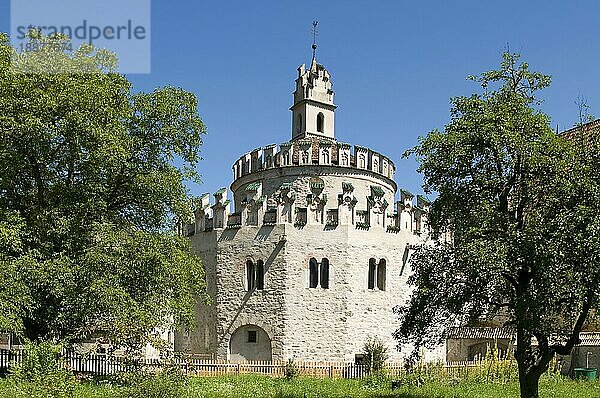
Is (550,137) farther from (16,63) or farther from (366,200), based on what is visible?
(366,200)

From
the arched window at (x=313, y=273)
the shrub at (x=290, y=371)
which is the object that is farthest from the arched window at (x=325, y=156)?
the shrub at (x=290, y=371)

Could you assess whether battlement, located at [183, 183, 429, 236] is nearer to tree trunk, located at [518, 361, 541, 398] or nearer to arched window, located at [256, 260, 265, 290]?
arched window, located at [256, 260, 265, 290]

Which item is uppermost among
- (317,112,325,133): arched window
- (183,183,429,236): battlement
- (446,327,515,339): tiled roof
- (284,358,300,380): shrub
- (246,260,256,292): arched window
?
(317,112,325,133): arched window

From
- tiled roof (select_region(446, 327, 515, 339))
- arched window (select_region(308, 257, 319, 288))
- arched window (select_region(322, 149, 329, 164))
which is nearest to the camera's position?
arched window (select_region(308, 257, 319, 288))

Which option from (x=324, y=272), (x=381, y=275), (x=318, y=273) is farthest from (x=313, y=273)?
(x=381, y=275)

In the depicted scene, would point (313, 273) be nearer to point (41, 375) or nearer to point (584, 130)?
point (584, 130)

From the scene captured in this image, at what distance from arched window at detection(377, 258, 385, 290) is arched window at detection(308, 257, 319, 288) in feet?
11.3

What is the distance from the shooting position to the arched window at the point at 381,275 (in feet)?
116

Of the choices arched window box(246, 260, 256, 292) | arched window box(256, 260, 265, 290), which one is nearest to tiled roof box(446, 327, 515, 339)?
arched window box(256, 260, 265, 290)

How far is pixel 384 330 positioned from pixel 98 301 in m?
19.1

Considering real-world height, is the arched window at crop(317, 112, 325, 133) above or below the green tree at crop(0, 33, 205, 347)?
above

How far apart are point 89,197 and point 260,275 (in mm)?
14487

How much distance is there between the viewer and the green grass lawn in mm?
22469

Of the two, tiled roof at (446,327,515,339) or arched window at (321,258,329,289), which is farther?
tiled roof at (446,327,515,339)
